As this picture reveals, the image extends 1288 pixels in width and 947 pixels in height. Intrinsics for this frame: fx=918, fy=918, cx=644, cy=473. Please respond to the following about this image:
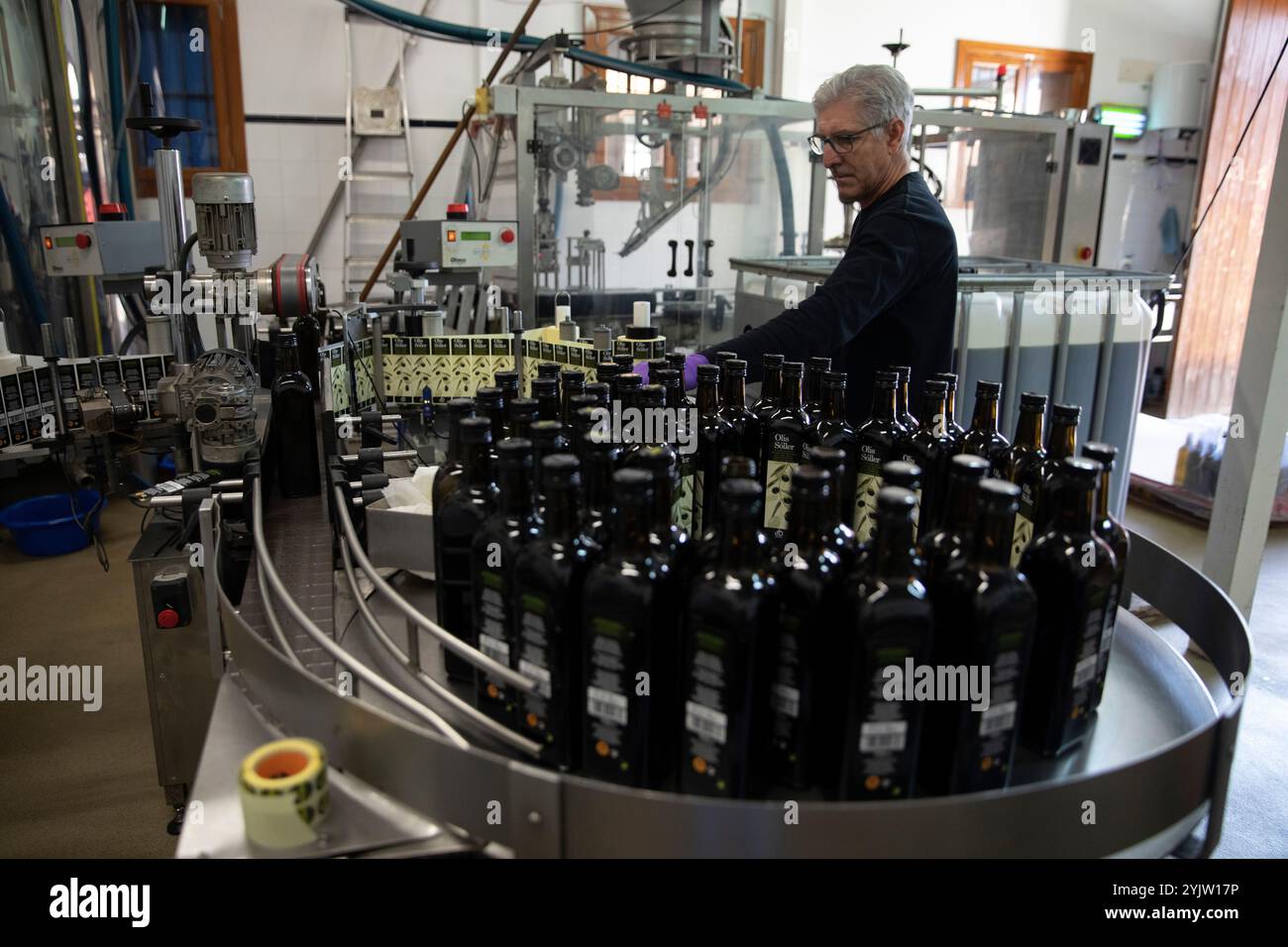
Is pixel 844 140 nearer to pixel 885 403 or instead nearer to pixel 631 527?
pixel 885 403

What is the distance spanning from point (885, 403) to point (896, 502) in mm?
493

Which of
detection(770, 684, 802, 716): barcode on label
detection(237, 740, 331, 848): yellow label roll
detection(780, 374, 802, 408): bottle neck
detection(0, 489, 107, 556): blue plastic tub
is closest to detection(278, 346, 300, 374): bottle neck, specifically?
detection(780, 374, 802, 408): bottle neck

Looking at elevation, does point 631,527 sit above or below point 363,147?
below

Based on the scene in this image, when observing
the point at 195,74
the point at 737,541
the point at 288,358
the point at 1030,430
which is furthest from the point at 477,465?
the point at 195,74

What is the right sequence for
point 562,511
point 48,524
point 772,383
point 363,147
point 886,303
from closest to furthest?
point 562,511, point 772,383, point 886,303, point 48,524, point 363,147

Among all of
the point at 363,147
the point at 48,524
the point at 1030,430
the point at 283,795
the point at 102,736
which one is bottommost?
the point at 102,736

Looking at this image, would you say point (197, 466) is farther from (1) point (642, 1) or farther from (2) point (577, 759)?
(1) point (642, 1)

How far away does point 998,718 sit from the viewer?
82cm

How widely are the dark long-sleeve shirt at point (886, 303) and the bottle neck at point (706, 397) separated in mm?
293

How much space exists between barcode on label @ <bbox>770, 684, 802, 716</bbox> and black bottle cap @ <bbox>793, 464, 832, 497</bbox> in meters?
0.17

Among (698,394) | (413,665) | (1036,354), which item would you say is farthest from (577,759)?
(1036,354)

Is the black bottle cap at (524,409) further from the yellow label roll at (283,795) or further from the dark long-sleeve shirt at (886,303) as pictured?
the dark long-sleeve shirt at (886,303)

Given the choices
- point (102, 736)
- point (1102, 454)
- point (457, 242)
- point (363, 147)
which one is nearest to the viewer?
point (1102, 454)

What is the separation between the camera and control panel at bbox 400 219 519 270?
2.84m
